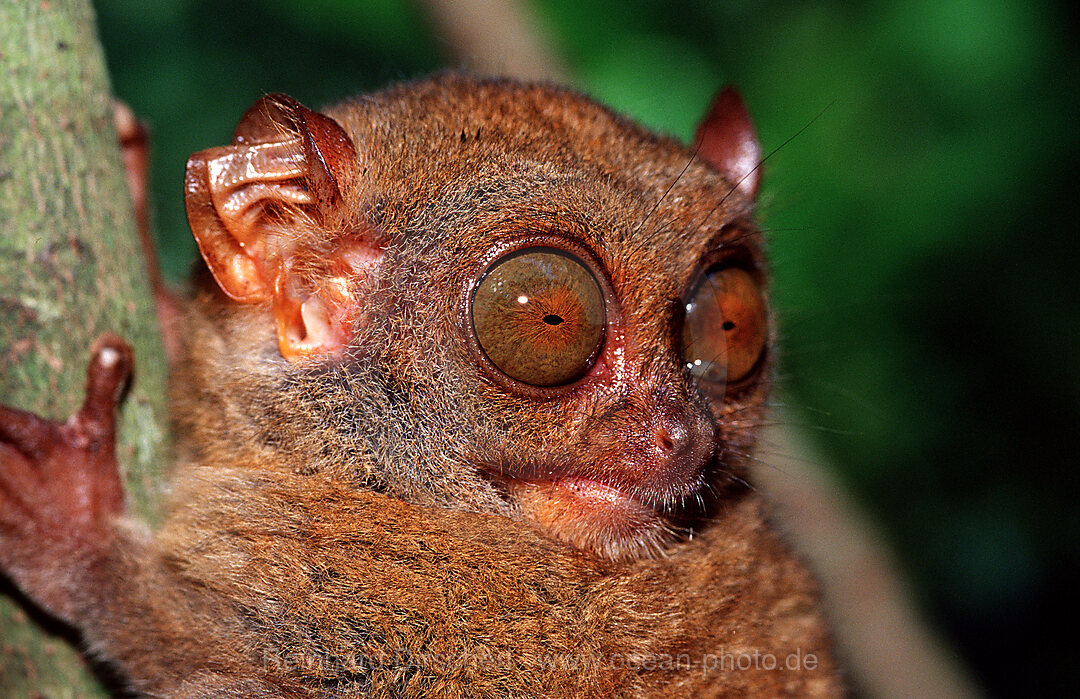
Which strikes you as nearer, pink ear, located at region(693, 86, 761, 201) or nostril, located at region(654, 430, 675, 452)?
nostril, located at region(654, 430, 675, 452)

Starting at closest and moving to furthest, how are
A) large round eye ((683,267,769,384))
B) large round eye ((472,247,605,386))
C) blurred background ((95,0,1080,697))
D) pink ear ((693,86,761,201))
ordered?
large round eye ((472,247,605,386)) → large round eye ((683,267,769,384)) → pink ear ((693,86,761,201)) → blurred background ((95,0,1080,697))

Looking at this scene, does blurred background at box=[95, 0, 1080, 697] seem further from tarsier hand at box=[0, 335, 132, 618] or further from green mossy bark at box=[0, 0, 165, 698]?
tarsier hand at box=[0, 335, 132, 618]

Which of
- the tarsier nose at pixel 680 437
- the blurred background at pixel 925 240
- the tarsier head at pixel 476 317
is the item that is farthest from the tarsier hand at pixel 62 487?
the blurred background at pixel 925 240

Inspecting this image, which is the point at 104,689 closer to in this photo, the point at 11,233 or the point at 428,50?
Answer: the point at 11,233

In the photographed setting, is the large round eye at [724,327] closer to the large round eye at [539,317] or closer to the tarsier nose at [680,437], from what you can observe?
the tarsier nose at [680,437]

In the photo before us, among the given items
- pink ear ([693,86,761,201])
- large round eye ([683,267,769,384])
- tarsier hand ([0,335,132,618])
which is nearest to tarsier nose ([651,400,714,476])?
large round eye ([683,267,769,384])

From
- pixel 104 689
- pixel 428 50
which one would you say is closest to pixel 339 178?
pixel 104 689
